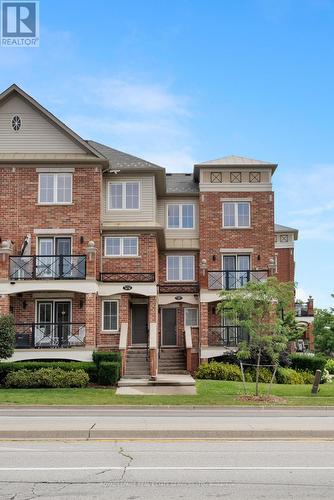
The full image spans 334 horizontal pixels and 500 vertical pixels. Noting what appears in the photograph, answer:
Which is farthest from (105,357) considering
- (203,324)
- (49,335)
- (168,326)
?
(168,326)

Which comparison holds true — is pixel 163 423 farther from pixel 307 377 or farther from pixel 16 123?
pixel 16 123

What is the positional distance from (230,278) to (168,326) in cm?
450

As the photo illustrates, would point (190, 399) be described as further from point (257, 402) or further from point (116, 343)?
point (116, 343)

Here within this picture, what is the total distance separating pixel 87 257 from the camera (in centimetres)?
2980

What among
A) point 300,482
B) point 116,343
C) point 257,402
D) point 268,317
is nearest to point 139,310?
point 116,343

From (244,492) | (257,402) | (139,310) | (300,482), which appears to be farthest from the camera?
(139,310)

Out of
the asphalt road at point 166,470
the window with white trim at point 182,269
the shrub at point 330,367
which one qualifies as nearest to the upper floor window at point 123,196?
the window with white trim at point 182,269

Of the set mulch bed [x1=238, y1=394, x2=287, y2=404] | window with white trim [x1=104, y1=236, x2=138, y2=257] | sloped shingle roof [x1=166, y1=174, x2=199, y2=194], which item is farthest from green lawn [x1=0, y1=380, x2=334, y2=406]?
sloped shingle roof [x1=166, y1=174, x2=199, y2=194]

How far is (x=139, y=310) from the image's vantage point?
112 feet

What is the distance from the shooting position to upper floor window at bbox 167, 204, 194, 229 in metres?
37.1

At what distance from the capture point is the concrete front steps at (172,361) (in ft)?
105

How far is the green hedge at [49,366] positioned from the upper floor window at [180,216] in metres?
12.1

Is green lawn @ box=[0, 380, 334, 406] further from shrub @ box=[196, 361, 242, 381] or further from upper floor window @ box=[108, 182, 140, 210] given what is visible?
upper floor window @ box=[108, 182, 140, 210]

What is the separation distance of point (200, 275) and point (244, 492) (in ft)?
87.4
